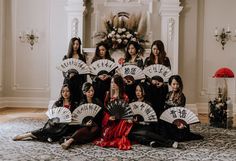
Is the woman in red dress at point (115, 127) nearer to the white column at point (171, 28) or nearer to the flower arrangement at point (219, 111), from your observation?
the flower arrangement at point (219, 111)

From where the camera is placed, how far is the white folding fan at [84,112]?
408 centimetres

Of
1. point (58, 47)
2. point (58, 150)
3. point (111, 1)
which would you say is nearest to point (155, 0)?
point (111, 1)

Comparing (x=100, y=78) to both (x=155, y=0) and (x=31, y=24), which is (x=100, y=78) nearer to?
(x=155, y=0)

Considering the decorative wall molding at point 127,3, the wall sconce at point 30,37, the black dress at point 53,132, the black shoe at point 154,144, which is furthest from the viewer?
the wall sconce at point 30,37

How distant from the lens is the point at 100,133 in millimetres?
4176

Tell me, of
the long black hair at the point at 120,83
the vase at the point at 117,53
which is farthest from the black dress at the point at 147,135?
the vase at the point at 117,53

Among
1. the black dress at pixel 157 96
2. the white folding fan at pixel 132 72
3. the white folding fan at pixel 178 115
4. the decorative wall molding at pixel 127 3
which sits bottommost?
the white folding fan at pixel 178 115

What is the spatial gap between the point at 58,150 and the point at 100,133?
0.71 meters

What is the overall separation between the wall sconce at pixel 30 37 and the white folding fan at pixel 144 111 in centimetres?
396

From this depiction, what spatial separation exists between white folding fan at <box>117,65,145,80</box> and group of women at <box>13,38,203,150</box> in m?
0.08

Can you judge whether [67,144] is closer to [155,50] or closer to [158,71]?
[158,71]

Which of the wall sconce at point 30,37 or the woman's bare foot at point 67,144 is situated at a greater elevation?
the wall sconce at point 30,37

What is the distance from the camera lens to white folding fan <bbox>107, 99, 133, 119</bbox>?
13.0 ft

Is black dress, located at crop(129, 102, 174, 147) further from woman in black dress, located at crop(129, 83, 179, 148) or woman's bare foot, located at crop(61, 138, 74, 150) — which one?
woman's bare foot, located at crop(61, 138, 74, 150)
